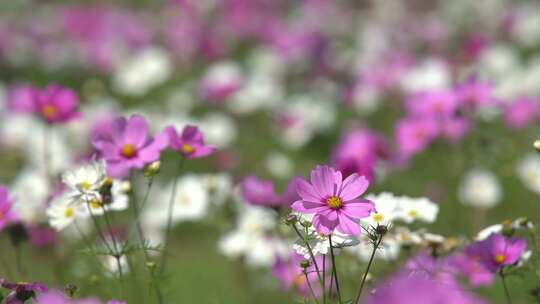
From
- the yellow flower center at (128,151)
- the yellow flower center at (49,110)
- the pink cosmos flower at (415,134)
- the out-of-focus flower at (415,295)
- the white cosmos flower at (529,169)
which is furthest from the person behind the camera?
the white cosmos flower at (529,169)

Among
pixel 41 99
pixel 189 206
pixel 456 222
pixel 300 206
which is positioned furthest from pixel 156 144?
pixel 456 222

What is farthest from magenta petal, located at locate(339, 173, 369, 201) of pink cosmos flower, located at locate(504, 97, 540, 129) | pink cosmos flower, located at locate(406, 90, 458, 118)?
pink cosmos flower, located at locate(504, 97, 540, 129)

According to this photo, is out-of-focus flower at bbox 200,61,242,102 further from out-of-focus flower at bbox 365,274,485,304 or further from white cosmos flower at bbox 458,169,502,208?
out-of-focus flower at bbox 365,274,485,304

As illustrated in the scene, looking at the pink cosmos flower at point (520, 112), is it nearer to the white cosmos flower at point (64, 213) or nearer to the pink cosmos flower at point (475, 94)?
the pink cosmos flower at point (475, 94)

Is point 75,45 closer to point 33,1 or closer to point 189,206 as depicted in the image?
point 33,1

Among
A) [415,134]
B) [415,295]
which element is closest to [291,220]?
[415,295]

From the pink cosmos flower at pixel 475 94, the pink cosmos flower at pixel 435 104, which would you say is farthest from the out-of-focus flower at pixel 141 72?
the pink cosmos flower at pixel 475 94

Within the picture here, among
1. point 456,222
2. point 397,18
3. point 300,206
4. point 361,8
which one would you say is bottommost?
point 300,206
